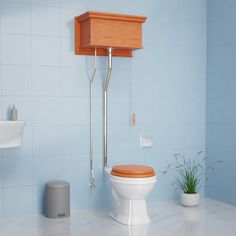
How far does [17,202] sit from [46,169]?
0.37m

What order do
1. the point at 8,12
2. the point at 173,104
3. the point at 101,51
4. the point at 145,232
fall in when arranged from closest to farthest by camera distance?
the point at 145,232 → the point at 8,12 → the point at 101,51 → the point at 173,104

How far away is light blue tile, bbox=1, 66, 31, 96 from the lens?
3.75 meters

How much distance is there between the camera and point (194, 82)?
4.59 m

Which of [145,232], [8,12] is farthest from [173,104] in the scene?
[8,12]

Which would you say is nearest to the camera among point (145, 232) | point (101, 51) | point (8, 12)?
point (145, 232)

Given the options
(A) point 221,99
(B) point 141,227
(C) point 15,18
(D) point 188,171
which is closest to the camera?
(B) point 141,227

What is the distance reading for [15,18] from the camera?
3.76 meters

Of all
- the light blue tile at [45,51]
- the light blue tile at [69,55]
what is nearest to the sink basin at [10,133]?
the light blue tile at [45,51]

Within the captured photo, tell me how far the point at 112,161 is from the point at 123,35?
3.82ft

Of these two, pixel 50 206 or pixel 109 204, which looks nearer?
pixel 50 206

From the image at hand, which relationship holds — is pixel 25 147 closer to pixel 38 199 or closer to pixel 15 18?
pixel 38 199

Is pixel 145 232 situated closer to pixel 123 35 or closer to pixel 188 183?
pixel 188 183

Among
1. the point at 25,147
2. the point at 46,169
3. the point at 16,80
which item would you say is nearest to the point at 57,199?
the point at 46,169

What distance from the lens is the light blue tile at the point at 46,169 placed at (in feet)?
12.8
